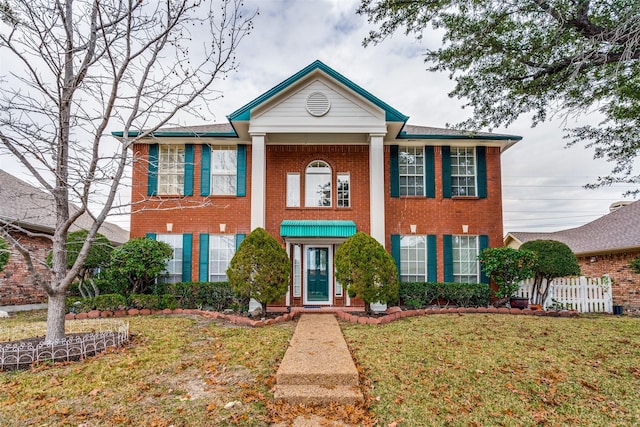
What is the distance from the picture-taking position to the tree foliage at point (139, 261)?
11094 millimetres

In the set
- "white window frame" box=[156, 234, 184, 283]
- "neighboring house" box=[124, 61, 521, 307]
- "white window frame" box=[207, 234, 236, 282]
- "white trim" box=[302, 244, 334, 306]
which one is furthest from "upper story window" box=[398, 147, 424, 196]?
"white window frame" box=[156, 234, 184, 283]

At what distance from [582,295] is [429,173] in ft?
22.5

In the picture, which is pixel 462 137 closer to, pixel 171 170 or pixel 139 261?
pixel 171 170

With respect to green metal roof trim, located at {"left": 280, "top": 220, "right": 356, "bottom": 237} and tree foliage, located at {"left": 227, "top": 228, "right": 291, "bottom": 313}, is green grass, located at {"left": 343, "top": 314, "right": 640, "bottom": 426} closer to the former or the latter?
tree foliage, located at {"left": 227, "top": 228, "right": 291, "bottom": 313}

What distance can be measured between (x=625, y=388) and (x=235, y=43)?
8.61 m

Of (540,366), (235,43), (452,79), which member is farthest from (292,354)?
(452,79)

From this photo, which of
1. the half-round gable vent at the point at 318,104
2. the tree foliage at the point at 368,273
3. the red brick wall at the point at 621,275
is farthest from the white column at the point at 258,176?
the red brick wall at the point at 621,275

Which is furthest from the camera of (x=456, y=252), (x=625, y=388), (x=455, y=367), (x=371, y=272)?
(x=456, y=252)

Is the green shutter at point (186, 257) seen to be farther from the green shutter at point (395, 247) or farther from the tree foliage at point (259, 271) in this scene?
the green shutter at point (395, 247)

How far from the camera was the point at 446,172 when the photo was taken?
1326 centimetres

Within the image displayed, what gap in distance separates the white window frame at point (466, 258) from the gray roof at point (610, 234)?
585cm

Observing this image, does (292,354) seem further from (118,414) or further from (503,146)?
(503,146)

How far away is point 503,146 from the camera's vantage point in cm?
1328

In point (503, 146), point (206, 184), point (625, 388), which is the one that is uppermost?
point (503, 146)
